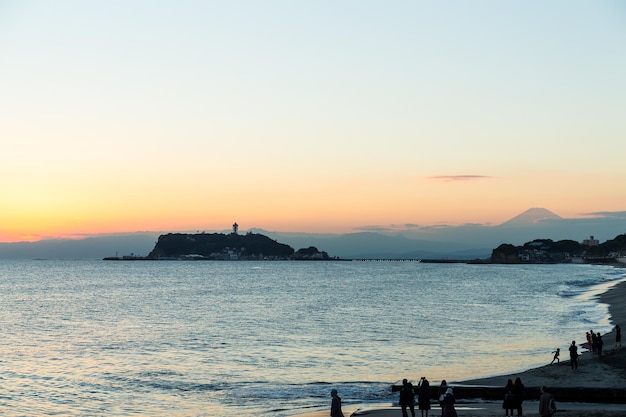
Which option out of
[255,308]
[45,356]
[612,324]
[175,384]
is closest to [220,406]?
[175,384]

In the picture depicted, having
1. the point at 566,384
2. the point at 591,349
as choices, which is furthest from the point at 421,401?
the point at 591,349

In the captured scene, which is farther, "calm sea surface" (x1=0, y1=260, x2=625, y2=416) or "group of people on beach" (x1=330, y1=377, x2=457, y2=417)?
"calm sea surface" (x1=0, y1=260, x2=625, y2=416)

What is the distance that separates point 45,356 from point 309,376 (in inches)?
712

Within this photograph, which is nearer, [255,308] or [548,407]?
[548,407]

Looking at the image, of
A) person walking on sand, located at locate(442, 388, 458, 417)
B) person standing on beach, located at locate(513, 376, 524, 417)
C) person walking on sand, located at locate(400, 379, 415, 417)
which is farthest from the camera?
person walking on sand, located at locate(400, 379, 415, 417)

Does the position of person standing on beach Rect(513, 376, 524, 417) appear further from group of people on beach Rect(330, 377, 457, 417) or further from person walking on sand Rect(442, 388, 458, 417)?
person walking on sand Rect(442, 388, 458, 417)

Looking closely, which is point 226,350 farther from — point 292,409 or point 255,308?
point 255,308

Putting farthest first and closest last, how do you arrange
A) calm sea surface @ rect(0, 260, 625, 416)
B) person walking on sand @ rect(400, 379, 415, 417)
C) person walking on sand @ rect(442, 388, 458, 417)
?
calm sea surface @ rect(0, 260, 625, 416), person walking on sand @ rect(400, 379, 415, 417), person walking on sand @ rect(442, 388, 458, 417)

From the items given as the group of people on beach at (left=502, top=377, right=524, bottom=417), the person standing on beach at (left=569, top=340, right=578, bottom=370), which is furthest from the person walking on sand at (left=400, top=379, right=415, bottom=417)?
the person standing on beach at (left=569, top=340, right=578, bottom=370)

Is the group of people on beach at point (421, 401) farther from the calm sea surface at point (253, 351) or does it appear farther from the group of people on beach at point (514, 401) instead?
the calm sea surface at point (253, 351)

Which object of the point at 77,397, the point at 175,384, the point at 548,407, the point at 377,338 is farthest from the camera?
the point at 377,338

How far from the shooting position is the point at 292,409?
27.6 metres

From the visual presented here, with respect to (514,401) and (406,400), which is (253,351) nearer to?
(406,400)

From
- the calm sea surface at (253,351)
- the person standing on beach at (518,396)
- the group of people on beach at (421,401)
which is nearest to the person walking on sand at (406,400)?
the group of people on beach at (421,401)
